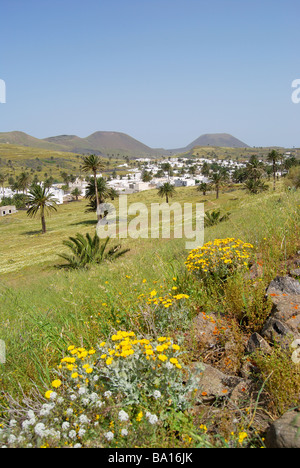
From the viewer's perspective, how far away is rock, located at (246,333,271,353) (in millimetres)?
2534

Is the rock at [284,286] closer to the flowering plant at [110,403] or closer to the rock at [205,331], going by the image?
the rock at [205,331]

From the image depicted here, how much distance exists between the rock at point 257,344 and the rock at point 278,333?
0.28 feet

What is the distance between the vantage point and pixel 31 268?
1042 inches

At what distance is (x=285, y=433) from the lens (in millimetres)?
1700

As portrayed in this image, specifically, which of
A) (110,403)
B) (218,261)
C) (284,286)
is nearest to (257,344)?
(284,286)

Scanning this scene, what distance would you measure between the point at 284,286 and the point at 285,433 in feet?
5.99

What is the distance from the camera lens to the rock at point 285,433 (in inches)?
65.2

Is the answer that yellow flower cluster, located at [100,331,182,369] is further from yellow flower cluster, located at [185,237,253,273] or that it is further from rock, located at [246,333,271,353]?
yellow flower cluster, located at [185,237,253,273]

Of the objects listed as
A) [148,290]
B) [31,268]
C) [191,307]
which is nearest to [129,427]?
[191,307]

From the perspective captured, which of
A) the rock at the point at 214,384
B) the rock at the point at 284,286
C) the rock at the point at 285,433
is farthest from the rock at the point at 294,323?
the rock at the point at 285,433

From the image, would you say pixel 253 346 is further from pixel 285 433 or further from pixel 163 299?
pixel 163 299

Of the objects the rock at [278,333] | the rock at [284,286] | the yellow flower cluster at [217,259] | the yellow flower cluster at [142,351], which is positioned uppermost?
the yellow flower cluster at [217,259]
